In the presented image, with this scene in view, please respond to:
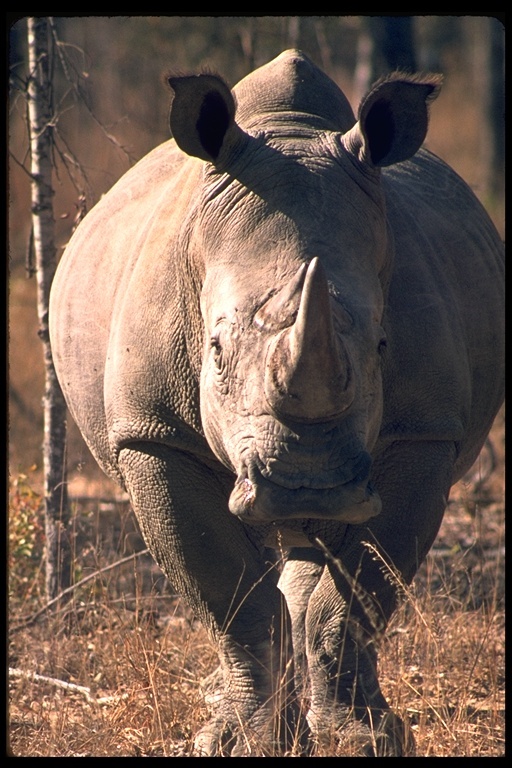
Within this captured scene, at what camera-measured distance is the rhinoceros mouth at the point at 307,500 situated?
10.6 feet

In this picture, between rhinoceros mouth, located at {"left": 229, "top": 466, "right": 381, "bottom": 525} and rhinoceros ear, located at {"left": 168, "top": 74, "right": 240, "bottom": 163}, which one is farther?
rhinoceros ear, located at {"left": 168, "top": 74, "right": 240, "bottom": 163}

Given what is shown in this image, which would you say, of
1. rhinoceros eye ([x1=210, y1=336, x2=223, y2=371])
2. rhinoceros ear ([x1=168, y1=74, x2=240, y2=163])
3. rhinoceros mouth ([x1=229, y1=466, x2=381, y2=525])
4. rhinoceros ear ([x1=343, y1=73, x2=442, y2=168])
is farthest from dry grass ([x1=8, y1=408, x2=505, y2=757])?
rhinoceros ear ([x1=168, y1=74, x2=240, y2=163])

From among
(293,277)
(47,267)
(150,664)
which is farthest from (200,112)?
(47,267)

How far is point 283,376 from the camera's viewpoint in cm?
327

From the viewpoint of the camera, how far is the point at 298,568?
5.48 metres

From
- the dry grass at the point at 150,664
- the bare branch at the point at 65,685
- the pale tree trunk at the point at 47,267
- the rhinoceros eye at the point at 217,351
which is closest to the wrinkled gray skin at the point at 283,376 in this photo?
the rhinoceros eye at the point at 217,351

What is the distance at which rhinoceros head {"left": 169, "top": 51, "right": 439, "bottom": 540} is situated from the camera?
3.25 meters

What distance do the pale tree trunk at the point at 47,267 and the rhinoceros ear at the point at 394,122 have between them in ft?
7.83

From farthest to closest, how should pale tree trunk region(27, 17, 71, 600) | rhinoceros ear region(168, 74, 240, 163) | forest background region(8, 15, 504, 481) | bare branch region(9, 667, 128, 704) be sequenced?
forest background region(8, 15, 504, 481)
pale tree trunk region(27, 17, 71, 600)
bare branch region(9, 667, 128, 704)
rhinoceros ear region(168, 74, 240, 163)

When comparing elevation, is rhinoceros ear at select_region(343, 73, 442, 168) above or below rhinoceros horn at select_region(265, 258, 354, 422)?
above

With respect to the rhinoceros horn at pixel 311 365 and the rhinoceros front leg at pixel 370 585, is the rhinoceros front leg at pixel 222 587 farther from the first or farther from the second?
the rhinoceros horn at pixel 311 365

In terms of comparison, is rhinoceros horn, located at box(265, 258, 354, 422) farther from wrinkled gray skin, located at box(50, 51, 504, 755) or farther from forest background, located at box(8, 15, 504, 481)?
forest background, located at box(8, 15, 504, 481)

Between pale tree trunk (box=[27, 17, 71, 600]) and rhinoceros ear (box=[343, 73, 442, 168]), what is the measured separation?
2.39 m

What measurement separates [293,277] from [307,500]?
2.03ft
